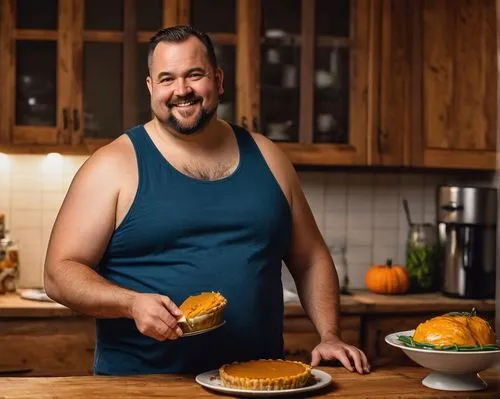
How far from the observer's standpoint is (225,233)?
2172 millimetres

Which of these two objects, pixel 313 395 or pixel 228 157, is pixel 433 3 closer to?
pixel 228 157

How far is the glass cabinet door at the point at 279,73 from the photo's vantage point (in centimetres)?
371

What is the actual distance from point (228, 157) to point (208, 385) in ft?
2.18

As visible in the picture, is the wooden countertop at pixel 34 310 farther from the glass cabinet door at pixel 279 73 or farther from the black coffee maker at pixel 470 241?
the black coffee maker at pixel 470 241

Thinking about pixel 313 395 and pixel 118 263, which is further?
pixel 118 263

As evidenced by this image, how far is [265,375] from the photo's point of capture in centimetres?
182

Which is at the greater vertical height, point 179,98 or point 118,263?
point 179,98

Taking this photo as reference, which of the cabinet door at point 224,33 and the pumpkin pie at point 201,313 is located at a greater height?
the cabinet door at point 224,33

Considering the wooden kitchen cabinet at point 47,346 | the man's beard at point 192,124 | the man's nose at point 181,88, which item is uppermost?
the man's nose at point 181,88

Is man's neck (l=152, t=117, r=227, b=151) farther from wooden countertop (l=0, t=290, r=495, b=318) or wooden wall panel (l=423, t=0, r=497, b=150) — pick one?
wooden wall panel (l=423, t=0, r=497, b=150)

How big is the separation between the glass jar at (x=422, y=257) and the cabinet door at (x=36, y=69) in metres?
1.51

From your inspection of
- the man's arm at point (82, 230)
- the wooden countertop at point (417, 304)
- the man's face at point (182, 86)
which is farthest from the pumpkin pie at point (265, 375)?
the wooden countertop at point (417, 304)

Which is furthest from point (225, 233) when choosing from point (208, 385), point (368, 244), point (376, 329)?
point (368, 244)

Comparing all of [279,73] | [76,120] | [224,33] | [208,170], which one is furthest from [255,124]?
[208,170]
